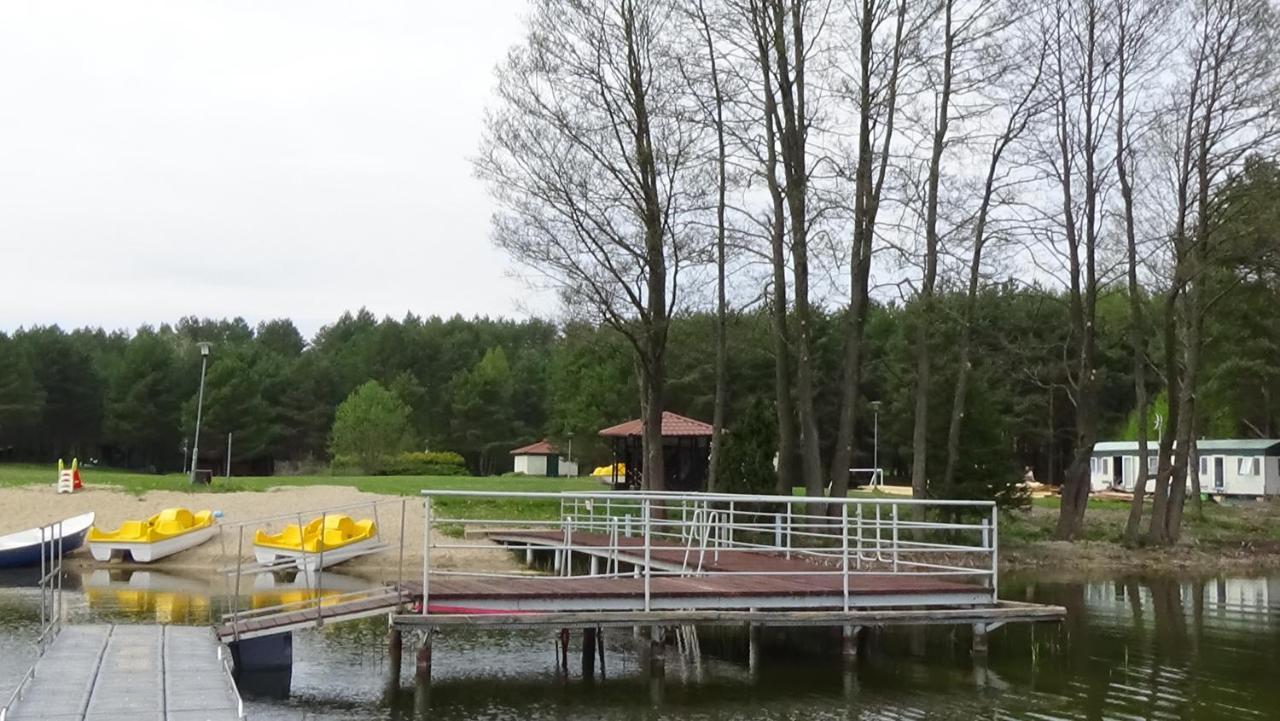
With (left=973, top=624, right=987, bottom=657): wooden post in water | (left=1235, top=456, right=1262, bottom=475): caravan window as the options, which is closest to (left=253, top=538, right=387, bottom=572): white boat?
(left=973, top=624, right=987, bottom=657): wooden post in water

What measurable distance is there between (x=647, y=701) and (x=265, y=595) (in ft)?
41.1

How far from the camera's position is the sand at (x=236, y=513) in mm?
30797

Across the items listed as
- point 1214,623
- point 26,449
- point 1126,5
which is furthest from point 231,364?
point 1214,623

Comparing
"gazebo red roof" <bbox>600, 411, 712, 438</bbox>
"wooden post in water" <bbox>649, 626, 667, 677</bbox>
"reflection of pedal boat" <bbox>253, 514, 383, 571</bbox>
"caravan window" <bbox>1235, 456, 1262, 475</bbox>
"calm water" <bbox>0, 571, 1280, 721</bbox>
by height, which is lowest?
"calm water" <bbox>0, 571, 1280, 721</bbox>

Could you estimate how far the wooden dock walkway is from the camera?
10938 mm

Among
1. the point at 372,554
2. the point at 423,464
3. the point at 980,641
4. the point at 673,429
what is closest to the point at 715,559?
the point at 980,641

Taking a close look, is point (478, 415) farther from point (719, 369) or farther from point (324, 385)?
point (719, 369)

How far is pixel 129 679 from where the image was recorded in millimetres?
12398

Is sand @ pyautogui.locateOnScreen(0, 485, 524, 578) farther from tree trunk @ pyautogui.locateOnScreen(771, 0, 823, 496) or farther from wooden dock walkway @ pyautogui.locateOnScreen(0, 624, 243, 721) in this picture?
wooden dock walkway @ pyautogui.locateOnScreen(0, 624, 243, 721)

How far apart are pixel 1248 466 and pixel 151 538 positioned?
4632 cm

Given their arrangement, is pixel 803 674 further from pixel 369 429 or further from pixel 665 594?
pixel 369 429

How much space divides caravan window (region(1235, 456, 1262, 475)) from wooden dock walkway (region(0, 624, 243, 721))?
168 feet

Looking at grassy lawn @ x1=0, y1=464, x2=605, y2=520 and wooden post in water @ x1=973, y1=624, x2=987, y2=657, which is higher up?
grassy lawn @ x1=0, y1=464, x2=605, y2=520

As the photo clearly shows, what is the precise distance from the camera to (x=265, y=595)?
24.7 m
